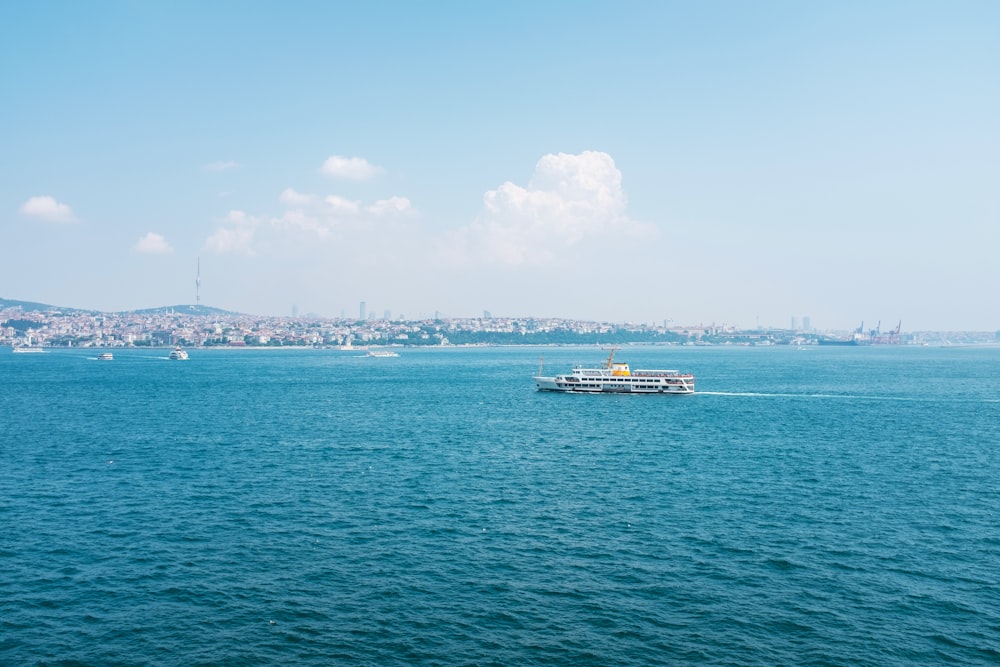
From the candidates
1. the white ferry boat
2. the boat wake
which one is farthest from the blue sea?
the white ferry boat

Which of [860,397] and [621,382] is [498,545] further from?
[860,397]

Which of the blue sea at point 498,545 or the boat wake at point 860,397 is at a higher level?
the boat wake at point 860,397

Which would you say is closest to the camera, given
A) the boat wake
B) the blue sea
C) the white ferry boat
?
the blue sea

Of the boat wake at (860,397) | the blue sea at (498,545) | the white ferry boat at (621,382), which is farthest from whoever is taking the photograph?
the white ferry boat at (621,382)

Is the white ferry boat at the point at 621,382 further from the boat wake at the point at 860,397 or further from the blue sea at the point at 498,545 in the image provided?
the blue sea at the point at 498,545

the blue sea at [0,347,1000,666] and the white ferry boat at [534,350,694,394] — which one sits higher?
the white ferry boat at [534,350,694,394]

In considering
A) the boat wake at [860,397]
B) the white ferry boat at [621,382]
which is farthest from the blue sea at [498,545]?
the white ferry boat at [621,382]

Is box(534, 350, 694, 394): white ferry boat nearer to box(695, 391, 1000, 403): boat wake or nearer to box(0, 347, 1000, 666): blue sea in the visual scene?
box(695, 391, 1000, 403): boat wake
